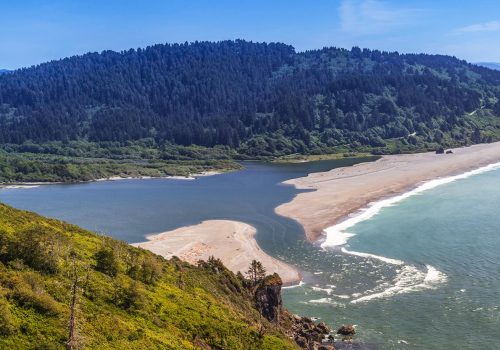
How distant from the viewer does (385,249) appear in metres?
86.9

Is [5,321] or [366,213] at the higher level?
[5,321]

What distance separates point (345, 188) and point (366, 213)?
112ft

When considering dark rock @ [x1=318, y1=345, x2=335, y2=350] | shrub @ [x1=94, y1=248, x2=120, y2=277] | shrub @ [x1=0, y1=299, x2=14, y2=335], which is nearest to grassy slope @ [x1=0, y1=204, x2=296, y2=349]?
shrub @ [x1=0, y1=299, x2=14, y2=335]

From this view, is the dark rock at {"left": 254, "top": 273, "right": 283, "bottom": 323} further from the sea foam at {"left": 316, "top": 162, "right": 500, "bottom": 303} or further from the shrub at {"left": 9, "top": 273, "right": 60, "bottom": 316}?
the shrub at {"left": 9, "top": 273, "right": 60, "bottom": 316}

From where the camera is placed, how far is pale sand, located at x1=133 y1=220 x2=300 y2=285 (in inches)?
3196

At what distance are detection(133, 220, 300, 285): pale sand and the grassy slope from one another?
83.1 ft

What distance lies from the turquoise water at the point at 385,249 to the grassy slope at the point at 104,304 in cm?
1672

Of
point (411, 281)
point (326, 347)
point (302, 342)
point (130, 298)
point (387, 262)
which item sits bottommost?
point (326, 347)

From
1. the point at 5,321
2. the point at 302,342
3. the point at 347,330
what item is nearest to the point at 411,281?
the point at 347,330

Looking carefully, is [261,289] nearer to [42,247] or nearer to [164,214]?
[42,247]

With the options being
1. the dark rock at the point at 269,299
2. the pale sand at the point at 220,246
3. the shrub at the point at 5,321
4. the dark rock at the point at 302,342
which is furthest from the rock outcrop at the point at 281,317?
the shrub at the point at 5,321

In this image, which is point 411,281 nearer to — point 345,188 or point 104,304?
point 104,304

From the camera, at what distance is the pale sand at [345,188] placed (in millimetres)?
113375

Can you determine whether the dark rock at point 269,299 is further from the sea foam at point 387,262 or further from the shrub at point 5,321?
the shrub at point 5,321
